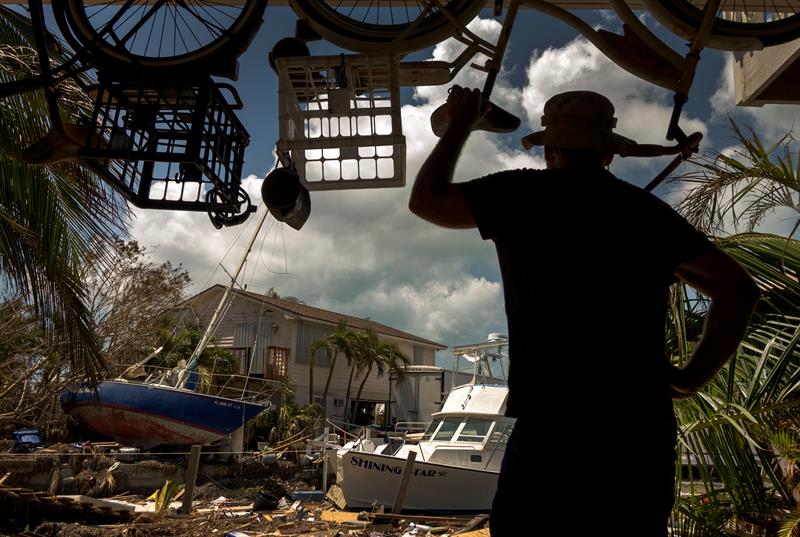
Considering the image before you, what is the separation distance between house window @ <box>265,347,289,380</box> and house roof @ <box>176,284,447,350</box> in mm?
2022

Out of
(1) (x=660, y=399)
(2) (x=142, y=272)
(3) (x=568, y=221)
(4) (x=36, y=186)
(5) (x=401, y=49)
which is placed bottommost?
(1) (x=660, y=399)

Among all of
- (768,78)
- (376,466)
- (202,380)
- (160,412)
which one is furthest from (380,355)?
(768,78)

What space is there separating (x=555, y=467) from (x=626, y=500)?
0.56 ft

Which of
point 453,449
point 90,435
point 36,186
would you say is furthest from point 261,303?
point 36,186

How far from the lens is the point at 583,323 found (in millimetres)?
1479

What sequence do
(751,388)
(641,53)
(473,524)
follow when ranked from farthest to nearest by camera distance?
(473,524), (751,388), (641,53)

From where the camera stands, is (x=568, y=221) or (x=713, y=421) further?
(x=713, y=421)

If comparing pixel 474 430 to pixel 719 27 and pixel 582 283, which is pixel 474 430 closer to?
pixel 719 27

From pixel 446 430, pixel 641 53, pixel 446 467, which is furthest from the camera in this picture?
pixel 446 430

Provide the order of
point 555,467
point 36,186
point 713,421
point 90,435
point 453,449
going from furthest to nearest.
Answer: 1. point 90,435
2. point 453,449
3. point 36,186
4. point 713,421
5. point 555,467

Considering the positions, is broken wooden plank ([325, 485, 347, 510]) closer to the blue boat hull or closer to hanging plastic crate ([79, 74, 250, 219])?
the blue boat hull

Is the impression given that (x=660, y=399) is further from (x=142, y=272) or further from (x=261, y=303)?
(x=261, y=303)

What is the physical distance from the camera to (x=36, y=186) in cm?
546

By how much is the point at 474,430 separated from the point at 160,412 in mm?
10143
